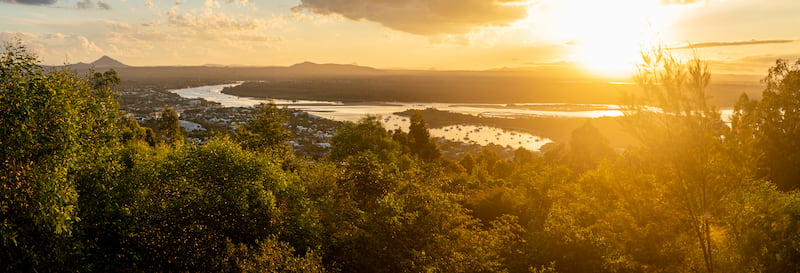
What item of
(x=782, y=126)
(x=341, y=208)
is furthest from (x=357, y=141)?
(x=782, y=126)

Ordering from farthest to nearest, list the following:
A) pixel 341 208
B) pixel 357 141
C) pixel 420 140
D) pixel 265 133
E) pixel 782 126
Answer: pixel 420 140, pixel 357 141, pixel 265 133, pixel 782 126, pixel 341 208

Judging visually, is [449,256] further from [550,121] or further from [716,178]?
[550,121]

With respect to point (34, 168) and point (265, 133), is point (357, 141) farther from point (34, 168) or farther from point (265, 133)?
point (34, 168)

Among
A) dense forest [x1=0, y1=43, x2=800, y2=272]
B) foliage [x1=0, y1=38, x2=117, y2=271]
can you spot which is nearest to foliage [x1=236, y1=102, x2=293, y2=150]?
dense forest [x1=0, y1=43, x2=800, y2=272]

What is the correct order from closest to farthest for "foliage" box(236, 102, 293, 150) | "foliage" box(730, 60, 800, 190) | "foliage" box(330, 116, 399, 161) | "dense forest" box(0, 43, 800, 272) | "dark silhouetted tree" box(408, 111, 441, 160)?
"dense forest" box(0, 43, 800, 272) → "foliage" box(730, 60, 800, 190) → "foliage" box(236, 102, 293, 150) → "foliage" box(330, 116, 399, 161) → "dark silhouetted tree" box(408, 111, 441, 160)

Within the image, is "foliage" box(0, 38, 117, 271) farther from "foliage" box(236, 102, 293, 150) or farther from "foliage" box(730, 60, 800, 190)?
"foliage" box(730, 60, 800, 190)

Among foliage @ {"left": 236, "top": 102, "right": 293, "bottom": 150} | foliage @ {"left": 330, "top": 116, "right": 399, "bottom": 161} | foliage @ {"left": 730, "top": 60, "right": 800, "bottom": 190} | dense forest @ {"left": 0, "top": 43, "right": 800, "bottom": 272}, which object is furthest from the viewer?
foliage @ {"left": 330, "top": 116, "right": 399, "bottom": 161}

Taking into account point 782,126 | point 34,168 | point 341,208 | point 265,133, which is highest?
point 782,126

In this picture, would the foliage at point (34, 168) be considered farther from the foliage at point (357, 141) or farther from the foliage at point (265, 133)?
the foliage at point (357, 141)

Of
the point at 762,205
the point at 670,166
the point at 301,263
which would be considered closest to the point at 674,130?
the point at 670,166
